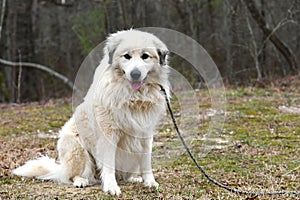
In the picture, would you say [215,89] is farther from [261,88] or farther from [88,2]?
[88,2]

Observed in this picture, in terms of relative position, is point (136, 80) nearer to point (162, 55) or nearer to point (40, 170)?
point (162, 55)

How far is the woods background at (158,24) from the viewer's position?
743 inches

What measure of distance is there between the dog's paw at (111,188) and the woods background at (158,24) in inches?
474

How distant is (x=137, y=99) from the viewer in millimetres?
5031

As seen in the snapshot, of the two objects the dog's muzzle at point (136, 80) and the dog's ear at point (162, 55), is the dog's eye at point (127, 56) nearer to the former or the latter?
the dog's muzzle at point (136, 80)

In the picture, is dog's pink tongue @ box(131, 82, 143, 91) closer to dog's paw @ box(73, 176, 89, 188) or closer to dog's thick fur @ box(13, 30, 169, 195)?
dog's thick fur @ box(13, 30, 169, 195)

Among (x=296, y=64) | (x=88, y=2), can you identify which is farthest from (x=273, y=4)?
(x=88, y=2)

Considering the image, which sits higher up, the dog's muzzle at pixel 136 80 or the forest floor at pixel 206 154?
the dog's muzzle at pixel 136 80

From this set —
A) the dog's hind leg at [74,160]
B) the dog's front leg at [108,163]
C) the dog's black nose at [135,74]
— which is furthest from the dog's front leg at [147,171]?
the dog's black nose at [135,74]

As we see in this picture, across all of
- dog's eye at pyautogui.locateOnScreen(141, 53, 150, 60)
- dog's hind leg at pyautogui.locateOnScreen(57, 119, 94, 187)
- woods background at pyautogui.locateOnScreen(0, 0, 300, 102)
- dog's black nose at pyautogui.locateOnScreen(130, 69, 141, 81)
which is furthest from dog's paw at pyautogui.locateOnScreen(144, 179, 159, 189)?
woods background at pyautogui.locateOnScreen(0, 0, 300, 102)

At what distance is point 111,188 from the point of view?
16.6 feet

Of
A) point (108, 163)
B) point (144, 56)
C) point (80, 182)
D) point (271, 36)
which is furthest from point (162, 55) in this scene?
point (271, 36)

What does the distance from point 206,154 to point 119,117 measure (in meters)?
2.66

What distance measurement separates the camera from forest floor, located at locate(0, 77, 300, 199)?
5.16 meters
